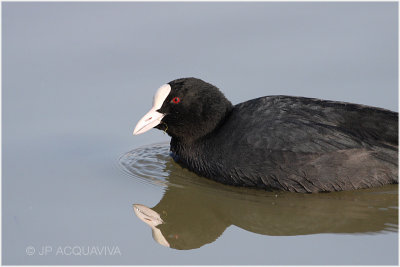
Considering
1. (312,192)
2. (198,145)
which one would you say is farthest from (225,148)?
(312,192)

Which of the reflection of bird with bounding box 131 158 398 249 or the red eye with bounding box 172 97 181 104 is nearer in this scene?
the reflection of bird with bounding box 131 158 398 249

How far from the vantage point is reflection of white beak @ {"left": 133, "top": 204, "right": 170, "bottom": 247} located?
5.87 meters

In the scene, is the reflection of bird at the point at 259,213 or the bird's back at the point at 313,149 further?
the bird's back at the point at 313,149

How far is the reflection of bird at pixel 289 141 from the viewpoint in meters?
6.41

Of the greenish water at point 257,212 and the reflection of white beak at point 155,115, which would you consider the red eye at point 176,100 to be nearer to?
the reflection of white beak at point 155,115

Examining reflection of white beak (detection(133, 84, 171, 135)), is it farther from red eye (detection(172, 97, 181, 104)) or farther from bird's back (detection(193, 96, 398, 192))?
bird's back (detection(193, 96, 398, 192))

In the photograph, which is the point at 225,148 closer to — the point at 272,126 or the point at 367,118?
the point at 272,126

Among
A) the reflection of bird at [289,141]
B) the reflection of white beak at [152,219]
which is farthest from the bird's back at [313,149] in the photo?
the reflection of white beak at [152,219]

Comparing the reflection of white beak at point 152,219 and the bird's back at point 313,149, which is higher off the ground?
the bird's back at point 313,149

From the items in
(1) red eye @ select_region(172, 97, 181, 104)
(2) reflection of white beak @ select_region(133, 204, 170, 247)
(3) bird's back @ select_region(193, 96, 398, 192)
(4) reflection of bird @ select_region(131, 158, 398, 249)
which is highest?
(1) red eye @ select_region(172, 97, 181, 104)

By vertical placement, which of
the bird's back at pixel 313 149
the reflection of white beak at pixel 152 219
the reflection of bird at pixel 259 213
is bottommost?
the reflection of white beak at pixel 152 219

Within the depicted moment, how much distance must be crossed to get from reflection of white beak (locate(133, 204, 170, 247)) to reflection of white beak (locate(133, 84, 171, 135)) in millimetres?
801

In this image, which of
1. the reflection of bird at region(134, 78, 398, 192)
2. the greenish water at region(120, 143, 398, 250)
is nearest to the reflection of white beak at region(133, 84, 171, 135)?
the reflection of bird at region(134, 78, 398, 192)

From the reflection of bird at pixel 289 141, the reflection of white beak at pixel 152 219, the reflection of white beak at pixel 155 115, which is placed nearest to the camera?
the reflection of white beak at pixel 152 219
